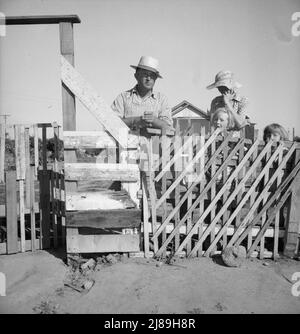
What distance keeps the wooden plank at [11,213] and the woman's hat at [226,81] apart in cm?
374

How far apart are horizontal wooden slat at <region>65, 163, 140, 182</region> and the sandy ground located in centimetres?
113

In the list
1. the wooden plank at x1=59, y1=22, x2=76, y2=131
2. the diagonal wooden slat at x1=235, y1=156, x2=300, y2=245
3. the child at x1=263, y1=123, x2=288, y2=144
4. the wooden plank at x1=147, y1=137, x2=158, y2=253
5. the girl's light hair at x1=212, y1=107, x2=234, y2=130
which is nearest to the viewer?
the wooden plank at x1=59, y1=22, x2=76, y2=131

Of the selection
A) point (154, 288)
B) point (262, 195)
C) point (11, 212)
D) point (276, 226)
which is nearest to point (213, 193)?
point (262, 195)

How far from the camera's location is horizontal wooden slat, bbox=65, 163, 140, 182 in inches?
148

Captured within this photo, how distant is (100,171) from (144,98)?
1.68 metres

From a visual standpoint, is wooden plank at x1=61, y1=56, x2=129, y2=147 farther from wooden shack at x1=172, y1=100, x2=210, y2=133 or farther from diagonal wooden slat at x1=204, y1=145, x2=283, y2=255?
wooden shack at x1=172, y1=100, x2=210, y2=133

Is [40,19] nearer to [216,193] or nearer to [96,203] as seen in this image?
[96,203]

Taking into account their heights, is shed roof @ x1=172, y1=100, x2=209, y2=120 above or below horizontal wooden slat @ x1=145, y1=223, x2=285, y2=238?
above

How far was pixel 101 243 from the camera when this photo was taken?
152 inches

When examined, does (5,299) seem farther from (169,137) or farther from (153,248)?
(169,137)

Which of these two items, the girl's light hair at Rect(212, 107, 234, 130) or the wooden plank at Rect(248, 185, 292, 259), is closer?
the wooden plank at Rect(248, 185, 292, 259)

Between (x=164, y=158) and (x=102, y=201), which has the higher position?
(x=164, y=158)

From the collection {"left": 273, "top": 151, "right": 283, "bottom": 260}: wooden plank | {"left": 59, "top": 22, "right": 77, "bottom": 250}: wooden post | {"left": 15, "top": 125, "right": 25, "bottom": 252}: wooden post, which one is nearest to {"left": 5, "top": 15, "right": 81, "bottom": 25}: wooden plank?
{"left": 59, "top": 22, "right": 77, "bottom": 250}: wooden post

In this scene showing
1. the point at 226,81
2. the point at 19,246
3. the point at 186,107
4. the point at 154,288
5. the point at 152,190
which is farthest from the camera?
the point at 186,107
